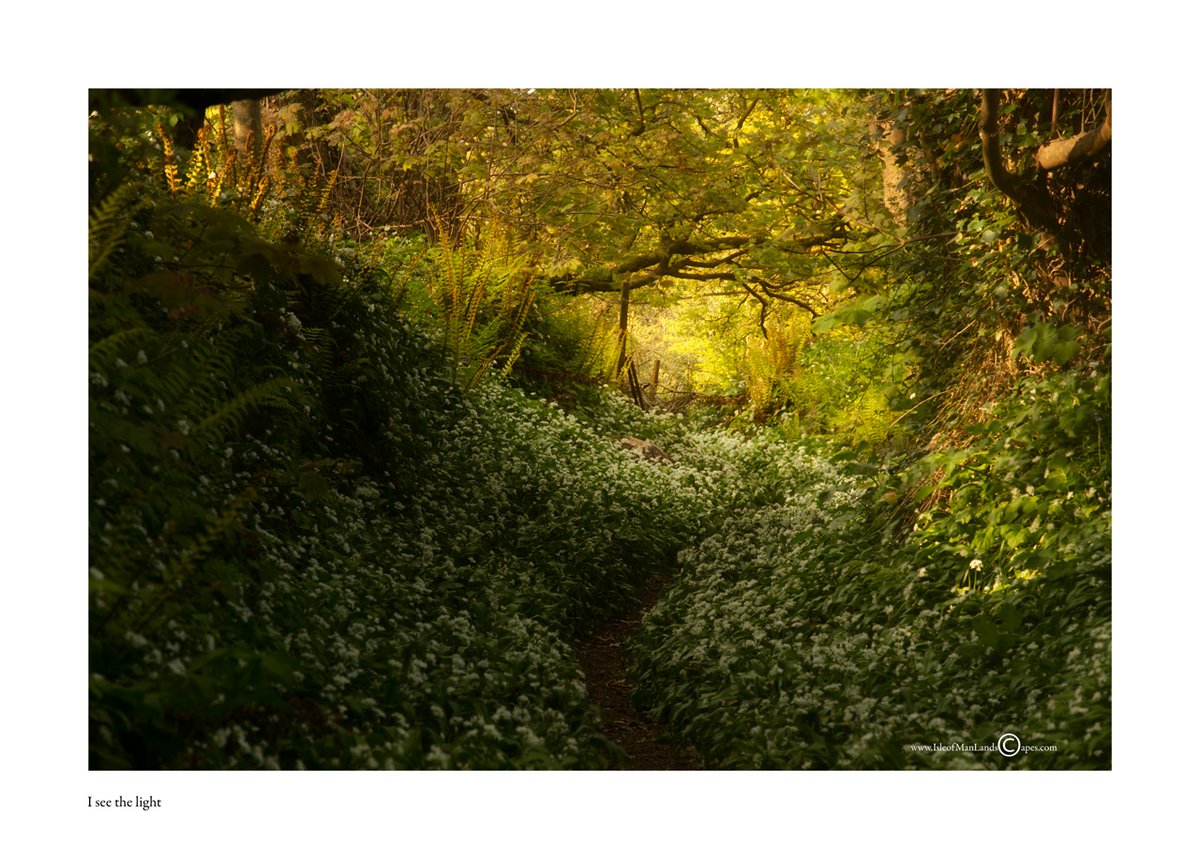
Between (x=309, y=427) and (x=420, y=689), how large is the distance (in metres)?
2.20

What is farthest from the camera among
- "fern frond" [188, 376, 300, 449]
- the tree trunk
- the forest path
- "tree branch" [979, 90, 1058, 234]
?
the tree trunk

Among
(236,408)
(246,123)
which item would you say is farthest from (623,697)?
(246,123)

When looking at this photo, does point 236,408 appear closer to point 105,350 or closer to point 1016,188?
point 105,350

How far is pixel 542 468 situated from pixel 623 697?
3011mm

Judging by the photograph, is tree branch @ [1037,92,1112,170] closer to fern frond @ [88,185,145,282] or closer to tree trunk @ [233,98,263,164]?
fern frond @ [88,185,145,282]

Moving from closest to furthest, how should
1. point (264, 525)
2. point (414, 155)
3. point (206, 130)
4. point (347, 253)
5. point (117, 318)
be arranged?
1. point (117, 318)
2. point (264, 525)
3. point (206, 130)
4. point (347, 253)
5. point (414, 155)

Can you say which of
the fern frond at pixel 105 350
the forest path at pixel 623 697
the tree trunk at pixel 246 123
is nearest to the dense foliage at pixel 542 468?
the fern frond at pixel 105 350

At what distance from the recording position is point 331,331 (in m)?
6.35

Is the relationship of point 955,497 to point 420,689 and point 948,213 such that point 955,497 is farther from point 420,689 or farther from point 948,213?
point 420,689

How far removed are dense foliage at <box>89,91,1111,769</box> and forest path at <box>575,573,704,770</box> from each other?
12 centimetres

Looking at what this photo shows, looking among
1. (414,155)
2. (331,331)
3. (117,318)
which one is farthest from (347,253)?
(117,318)

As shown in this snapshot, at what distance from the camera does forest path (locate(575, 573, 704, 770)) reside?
4.39 metres

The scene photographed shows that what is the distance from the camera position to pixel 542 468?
7.92 metres

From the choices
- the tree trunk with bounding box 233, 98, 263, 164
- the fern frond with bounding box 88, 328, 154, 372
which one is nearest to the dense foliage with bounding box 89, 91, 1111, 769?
the fern frond with bounding box 88, 328, 154, 372
